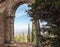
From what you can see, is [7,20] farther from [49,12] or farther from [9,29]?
[49,12]

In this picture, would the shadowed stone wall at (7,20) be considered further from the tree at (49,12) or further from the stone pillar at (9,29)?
the tree at (49,12)

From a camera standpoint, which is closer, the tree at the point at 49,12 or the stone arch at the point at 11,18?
the tree at the point at 49,12

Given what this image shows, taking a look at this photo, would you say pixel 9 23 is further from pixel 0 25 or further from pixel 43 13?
pixel 43 13

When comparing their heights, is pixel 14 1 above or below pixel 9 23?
above

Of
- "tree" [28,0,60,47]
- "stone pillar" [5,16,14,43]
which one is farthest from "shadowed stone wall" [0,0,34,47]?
"tree" [28,0,60,47]

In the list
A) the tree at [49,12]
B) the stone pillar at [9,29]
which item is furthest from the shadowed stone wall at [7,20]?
the tree at [49,12]

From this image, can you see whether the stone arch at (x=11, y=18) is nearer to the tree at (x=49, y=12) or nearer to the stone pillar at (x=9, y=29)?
the stone pillar at (x=9, y=29)

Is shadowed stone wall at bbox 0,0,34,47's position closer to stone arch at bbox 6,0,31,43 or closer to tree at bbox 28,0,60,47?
stone arch at bbox 6,0,31,43

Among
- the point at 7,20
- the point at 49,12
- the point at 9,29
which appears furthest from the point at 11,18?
the point at 49,12

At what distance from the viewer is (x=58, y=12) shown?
8.38 metres

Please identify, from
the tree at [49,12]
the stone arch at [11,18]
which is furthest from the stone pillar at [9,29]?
the tree at [49,12]

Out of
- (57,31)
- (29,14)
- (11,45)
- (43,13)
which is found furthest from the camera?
(11,45)

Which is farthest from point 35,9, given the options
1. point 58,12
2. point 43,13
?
point 58,12

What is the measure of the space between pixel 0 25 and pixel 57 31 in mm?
10261
